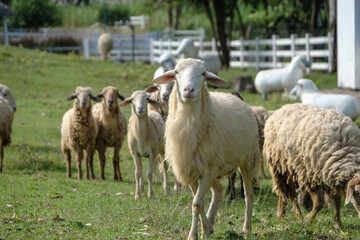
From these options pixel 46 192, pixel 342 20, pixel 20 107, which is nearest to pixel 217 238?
pixel 46 192

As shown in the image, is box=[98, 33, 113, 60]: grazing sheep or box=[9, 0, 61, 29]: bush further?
box=[9, 0, 61, 29]: bush

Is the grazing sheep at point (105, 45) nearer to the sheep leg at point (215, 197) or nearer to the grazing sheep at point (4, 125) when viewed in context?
the grazing sheep at point (4, 125)

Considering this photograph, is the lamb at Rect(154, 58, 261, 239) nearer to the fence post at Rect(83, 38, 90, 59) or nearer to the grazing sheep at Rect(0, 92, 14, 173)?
the grazing sheep at Rect(0, 92, 14, 173)

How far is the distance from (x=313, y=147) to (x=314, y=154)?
90mm

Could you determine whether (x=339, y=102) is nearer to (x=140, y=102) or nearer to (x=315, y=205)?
(x=140, y=102)

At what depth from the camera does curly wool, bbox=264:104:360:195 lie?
7.09m

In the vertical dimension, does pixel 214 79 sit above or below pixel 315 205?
above

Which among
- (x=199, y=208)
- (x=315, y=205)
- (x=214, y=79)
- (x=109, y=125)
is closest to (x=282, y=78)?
(x=109, y=125)

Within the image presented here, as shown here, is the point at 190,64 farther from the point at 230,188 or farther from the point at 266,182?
the point at 266,182

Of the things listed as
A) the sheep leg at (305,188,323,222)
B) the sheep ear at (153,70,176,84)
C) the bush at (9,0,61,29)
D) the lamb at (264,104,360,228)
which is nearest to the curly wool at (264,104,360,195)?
the lamb at (264,104,360,228)

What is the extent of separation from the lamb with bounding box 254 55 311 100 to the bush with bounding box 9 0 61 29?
Answer: 90.3 feet

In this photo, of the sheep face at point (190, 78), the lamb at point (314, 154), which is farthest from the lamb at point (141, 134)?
the sheep face at point (190, 78)

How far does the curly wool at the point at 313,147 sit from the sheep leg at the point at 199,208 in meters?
1.56

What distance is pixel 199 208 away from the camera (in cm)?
649
